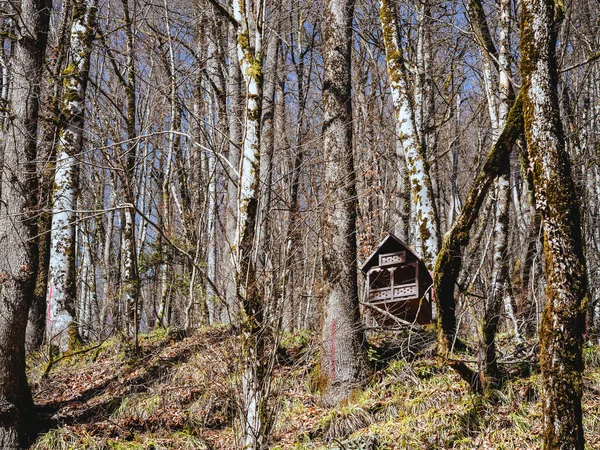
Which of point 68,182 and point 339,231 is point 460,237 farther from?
point 68,182

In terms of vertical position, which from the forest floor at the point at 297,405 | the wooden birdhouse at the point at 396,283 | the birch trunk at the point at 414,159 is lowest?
the forest floor at the point at 297,405

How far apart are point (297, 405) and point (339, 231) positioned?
7.26 feet

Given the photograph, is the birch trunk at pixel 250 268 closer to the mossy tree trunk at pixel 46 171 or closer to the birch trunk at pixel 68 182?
the mossy tree trunk at pixel 46 171

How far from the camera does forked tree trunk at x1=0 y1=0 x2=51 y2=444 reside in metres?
6.87

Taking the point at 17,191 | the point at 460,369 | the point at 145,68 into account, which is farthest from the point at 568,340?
the point at 145,68

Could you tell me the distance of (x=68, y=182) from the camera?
8.80 meters

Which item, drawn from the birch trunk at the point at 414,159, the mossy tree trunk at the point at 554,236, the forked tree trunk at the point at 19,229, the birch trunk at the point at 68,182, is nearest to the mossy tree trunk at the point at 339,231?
the birch trunk at the point at 414,159

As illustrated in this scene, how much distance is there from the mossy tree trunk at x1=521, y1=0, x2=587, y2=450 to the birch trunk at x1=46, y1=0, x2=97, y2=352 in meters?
6.50

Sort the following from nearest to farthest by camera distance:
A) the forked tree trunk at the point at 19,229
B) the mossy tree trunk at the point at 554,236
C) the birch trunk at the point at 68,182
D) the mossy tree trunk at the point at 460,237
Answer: the mossy tree trunk at the point at 554,236 < the mossy tree trunk at the point at 460,237 < the forked tree trunk at the point at 19,229 < the birch trunk at the point at 68,182

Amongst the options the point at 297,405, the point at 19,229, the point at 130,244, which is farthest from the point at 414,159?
the point at 130,244

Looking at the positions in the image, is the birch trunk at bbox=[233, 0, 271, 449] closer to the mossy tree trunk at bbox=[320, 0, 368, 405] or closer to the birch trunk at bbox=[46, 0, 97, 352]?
the mossy tree trunk at bbox=[320, 0, 368, 405]

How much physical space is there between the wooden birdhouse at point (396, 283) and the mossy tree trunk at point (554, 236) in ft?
10.0

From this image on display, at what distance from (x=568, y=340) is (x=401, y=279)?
3575 millimetres

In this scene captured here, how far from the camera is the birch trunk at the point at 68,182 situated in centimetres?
880
